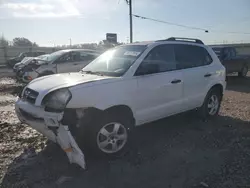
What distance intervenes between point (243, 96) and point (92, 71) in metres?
6.36

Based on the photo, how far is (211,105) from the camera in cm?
605

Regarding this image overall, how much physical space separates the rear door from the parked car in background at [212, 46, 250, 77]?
803cm

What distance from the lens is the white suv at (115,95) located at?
3596 mm

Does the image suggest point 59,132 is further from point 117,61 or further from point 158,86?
point 158,86

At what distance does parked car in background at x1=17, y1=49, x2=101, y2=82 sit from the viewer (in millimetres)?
10195

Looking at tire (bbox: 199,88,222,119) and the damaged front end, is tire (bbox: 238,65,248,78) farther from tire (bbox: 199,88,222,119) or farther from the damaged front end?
the damaged front end

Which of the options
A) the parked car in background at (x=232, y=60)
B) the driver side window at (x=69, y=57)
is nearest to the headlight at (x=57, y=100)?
the driver side window at (x=69, y=57)

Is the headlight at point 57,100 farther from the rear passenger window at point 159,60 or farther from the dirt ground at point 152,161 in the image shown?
the rear passenger window at point 159,60

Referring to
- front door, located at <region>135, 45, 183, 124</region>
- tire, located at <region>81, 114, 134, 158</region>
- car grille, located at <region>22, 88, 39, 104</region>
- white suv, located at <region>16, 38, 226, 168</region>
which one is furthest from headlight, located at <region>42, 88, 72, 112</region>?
front door, located at <region>135, 45, 183, 124</region>

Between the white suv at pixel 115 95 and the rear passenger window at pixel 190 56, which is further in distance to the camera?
the rear passenger window at pixel 190 56

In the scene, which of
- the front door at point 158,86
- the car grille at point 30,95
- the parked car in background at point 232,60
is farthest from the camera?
the parked car in background at point 232,60

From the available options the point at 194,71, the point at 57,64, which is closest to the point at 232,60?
the point at 57,64

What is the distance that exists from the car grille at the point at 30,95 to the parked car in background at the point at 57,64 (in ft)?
20.2

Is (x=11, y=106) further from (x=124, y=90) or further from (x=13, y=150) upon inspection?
(x=124, y=90)
